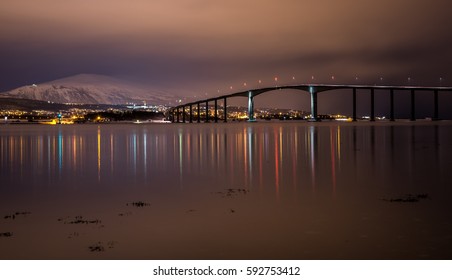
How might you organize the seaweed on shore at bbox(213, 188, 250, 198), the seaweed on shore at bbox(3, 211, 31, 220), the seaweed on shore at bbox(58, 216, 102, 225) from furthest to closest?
the seaweed on shore at bbox(213, 188, 250, 198) < the seaweed on shore at bbox(3, 211, 31, 220) < the seaweed on shore at bbox(58, 216, 102, 225)

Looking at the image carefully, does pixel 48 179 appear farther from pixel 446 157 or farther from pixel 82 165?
pixel 446 157

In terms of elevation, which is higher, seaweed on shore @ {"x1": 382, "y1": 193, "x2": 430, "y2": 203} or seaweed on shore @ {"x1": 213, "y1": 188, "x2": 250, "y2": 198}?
seaweed on shore @ {"x1": 213, "y1": 188, "x2": 250, "y2": 198}

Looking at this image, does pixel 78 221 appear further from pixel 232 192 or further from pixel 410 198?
pixel 410 198

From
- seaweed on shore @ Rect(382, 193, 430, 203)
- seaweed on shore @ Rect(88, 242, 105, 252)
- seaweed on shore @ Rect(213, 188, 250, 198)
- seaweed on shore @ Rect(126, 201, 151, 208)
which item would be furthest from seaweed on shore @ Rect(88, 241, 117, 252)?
seaweed on shore @ Rect(382, 193, 430, 203)

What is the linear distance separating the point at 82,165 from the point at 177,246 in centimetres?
2013

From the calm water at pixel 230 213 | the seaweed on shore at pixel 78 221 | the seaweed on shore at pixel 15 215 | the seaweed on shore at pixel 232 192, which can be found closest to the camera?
the calm water at pixel 230 213

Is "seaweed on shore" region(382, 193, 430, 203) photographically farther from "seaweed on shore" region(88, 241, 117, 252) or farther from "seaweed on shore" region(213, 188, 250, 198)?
"seaweed on shore" region(88, 241, 117, 252)

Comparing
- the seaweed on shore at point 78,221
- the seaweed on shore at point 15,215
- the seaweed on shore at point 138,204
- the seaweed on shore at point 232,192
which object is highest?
the seaweed on shore at point 232,192

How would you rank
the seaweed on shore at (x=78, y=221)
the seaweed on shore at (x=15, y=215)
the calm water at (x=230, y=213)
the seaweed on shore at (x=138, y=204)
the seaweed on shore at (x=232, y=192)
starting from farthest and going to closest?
1. the seaweed on shore at (x=232, y=192)
2. the seaweed on shore at (x=138, y=204)
3. the seaweed on shore at (x=15, y=215)
4. the seaweed on shore at (x=78, y=221)
5. the calm water at (x=230, y=213)

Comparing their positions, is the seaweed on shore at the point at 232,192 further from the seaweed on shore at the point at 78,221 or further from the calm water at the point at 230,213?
the seaweed on shore at the point at 78,221

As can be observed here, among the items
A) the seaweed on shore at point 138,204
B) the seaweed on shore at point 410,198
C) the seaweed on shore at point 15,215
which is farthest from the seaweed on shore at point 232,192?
the seaweed on shore at point 15,215

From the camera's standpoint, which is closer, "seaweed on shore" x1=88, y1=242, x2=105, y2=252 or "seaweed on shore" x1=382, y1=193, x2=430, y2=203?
"seaweed on shore" x1=88, y1=242, x2=105, y2=252

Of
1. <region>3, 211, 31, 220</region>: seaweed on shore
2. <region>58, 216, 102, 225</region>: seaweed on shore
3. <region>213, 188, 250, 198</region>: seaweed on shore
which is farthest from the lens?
<region>213, 188, 250, 198</region>: seaweed on shore
